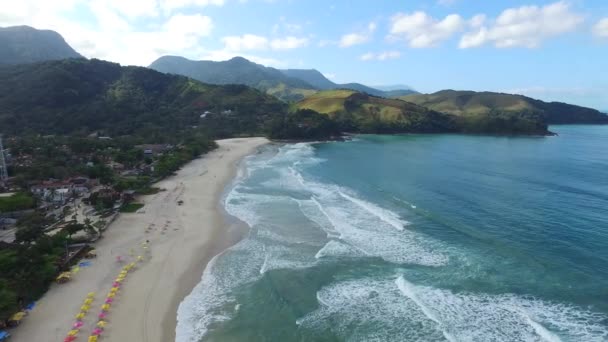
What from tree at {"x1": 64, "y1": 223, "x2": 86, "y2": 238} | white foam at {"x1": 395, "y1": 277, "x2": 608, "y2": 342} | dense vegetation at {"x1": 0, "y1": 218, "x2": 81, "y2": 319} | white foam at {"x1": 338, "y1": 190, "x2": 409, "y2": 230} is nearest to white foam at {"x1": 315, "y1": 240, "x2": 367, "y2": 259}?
white foam at {"x1": 395, "y1": 277, "x2": 608, "y2": 342}

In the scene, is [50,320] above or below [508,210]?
below

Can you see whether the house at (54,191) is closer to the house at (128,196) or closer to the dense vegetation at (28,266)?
the house at (128,196)

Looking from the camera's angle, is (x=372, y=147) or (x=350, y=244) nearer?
(x=350, y=244)

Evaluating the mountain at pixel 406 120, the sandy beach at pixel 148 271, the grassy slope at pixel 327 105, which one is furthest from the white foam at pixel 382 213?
the grassy slope at pixel 327 105

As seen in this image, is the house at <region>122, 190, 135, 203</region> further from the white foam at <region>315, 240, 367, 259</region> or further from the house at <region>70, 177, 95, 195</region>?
the white foam at <region>315, 240, 367, 259</region>

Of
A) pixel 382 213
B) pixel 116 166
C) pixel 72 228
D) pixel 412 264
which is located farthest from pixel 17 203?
pixel 412 264

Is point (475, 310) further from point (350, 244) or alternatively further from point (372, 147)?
point (372, 147)

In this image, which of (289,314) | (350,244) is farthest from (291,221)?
(289,314)

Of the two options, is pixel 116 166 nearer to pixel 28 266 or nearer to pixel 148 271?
pixel 28 266
